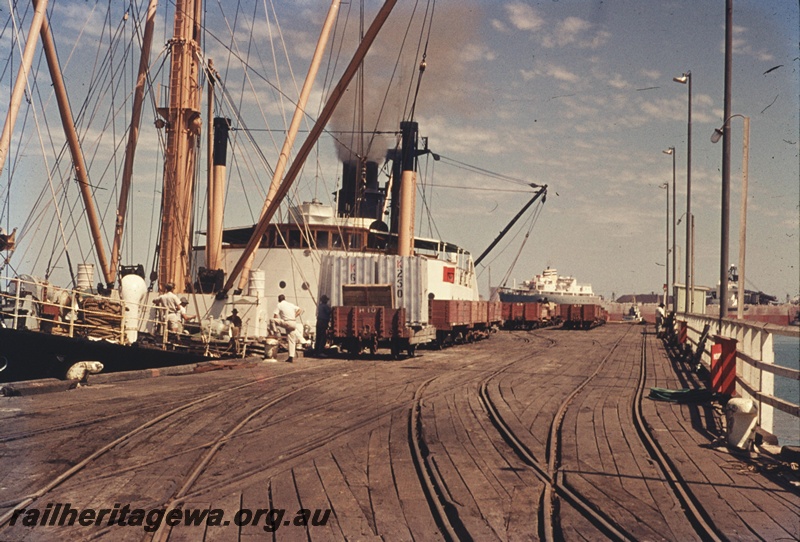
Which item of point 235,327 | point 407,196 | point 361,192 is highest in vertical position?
point 361,192

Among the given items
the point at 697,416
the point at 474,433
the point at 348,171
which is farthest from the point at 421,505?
the point at 348,171

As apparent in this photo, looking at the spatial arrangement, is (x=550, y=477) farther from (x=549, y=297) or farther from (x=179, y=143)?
(x=549, y=297)

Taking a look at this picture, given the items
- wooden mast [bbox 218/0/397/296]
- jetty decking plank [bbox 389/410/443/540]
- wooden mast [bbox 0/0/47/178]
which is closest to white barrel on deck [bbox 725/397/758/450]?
jetty decking plank [bbox 389/410/443/540]

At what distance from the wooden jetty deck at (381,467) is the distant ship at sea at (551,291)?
106 m

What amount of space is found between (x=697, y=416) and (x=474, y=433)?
4370 mm

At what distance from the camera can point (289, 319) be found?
20.6 metres

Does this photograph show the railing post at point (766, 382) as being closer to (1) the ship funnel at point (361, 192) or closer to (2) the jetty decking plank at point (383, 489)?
(2) the jetty decking plank at point (383, 489)

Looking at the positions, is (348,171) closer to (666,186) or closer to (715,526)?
(666,186)

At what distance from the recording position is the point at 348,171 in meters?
39.8

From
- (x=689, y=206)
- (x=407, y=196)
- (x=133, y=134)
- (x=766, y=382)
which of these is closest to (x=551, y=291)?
(x=689, y=206)

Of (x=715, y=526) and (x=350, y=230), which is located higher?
(x=350, y=230)

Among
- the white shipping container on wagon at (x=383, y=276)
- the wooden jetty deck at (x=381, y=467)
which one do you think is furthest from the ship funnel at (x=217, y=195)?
the wooden jetty deck at (x=381, y=467)

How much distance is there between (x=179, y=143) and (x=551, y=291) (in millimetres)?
103418

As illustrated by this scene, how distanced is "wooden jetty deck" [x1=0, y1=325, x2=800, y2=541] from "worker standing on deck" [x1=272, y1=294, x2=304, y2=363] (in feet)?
20.4
